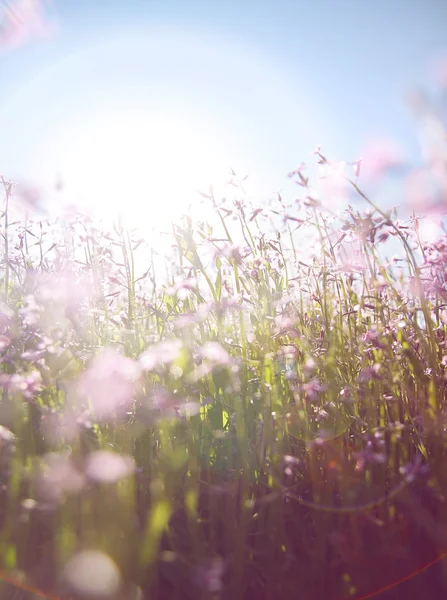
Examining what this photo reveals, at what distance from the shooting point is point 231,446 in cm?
172

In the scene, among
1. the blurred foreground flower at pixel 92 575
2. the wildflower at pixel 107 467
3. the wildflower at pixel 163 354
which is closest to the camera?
the blurred foreground flower at pixel 92 575

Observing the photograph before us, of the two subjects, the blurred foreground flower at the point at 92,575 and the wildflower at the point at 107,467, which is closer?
the blurred foreground flower at the point at 92,575

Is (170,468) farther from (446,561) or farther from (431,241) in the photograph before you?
(431,241)

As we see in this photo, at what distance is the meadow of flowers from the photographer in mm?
1263

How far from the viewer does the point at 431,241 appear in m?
1.62

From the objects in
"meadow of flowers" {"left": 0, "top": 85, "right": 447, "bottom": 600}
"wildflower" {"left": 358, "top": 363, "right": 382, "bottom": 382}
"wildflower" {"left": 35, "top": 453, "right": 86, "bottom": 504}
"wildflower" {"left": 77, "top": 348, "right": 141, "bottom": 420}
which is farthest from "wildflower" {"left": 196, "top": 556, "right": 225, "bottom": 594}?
"wildflower" {"left": 358, "top": 363, "right": 382, "bottom": 382}

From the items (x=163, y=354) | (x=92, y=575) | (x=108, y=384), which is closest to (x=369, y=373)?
(x=163, y=354)

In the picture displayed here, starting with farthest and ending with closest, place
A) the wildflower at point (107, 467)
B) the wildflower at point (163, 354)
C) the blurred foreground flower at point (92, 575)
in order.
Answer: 1. the wildflower at point (163, 354)
2. the wildflower at point (107, 467)
3. the blurred foreground flower at point (92, 575)

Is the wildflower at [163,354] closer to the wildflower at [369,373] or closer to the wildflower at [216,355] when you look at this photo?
the wildflower at [216,355]

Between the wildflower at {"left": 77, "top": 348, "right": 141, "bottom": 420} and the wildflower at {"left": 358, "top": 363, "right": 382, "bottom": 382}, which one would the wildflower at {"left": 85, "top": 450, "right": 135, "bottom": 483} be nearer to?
the wildflower at {"left": 77, "top": 348, "right": 141, "bottom": 420}

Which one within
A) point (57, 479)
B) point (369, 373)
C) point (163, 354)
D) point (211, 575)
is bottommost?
point (211, 575)

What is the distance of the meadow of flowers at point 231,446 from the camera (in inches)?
49.7

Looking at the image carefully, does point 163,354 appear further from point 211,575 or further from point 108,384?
point 211,575

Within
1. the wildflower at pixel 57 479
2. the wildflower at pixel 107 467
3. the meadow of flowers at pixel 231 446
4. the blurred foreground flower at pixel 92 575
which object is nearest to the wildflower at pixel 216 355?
the meadow of flowers at pixel 231 446
